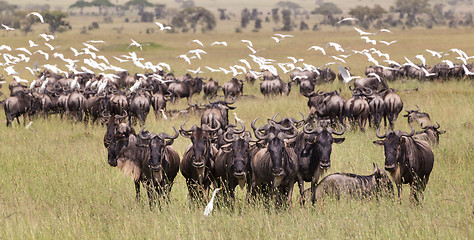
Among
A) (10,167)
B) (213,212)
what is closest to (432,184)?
(213,212)

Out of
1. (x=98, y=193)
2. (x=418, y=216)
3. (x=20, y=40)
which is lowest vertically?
(x=20, y=40)

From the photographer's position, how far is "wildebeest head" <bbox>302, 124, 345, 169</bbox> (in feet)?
31.2

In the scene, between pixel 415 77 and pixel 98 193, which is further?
pixel 415 77

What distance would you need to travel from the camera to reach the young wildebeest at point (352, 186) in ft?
31.7

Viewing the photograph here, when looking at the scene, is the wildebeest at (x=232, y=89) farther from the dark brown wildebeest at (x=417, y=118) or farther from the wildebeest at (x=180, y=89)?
the dark brown wildebeest at (x=417, y=118)

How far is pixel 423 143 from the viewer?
1045 cm

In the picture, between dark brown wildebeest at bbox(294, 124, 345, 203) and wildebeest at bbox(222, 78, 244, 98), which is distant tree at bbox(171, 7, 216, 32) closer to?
wildebeest at bbox(222, 78, 244, 98)

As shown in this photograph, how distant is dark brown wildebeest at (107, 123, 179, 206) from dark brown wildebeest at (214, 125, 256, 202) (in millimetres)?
792

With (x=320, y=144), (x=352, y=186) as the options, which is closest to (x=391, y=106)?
(x=352, y=186)

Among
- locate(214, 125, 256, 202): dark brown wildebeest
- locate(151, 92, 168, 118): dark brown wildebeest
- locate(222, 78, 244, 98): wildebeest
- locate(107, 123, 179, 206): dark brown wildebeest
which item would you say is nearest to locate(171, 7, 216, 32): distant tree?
locate(222, 78, 244, 98): wildebeest

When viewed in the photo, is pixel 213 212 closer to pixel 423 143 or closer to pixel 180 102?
pixel 423 143

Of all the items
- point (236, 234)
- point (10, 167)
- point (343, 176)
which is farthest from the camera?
point (10, 167)

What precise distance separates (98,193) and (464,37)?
6900 cm

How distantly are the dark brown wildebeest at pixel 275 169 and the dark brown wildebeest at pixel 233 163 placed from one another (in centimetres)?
21
